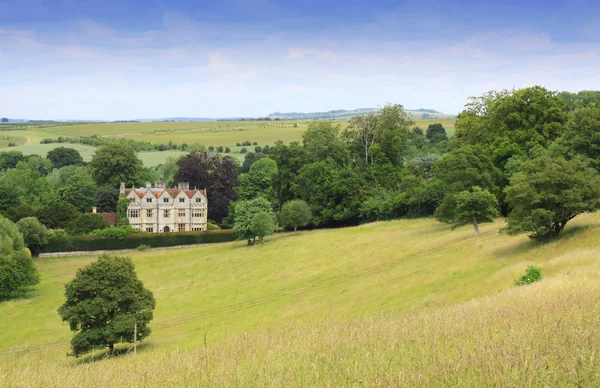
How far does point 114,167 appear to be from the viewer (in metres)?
94.8

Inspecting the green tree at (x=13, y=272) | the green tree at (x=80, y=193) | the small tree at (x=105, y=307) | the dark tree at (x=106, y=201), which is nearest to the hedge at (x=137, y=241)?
the green tree at (x=13, y=272)

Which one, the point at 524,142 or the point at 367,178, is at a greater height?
the point at 524,142

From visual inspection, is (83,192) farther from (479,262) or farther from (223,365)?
(223,365)

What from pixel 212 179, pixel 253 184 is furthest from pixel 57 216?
pixel 253 184

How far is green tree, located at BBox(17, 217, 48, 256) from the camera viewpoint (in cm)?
6338

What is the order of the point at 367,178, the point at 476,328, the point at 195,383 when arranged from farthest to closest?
the point at 367,178 → the point at 476,328 → the point at 195,383

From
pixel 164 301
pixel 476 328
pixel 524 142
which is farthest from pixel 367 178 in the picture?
pixel 476 328

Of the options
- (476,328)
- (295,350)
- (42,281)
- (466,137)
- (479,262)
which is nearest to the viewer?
(295,350)

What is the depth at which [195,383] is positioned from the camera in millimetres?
7156

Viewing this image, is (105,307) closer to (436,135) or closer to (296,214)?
(296,214)

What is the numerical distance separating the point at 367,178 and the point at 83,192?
142 feet

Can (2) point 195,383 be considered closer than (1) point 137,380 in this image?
Yes

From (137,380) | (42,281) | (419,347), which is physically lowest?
(42,281)

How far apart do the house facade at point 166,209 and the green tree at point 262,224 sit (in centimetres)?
1579
